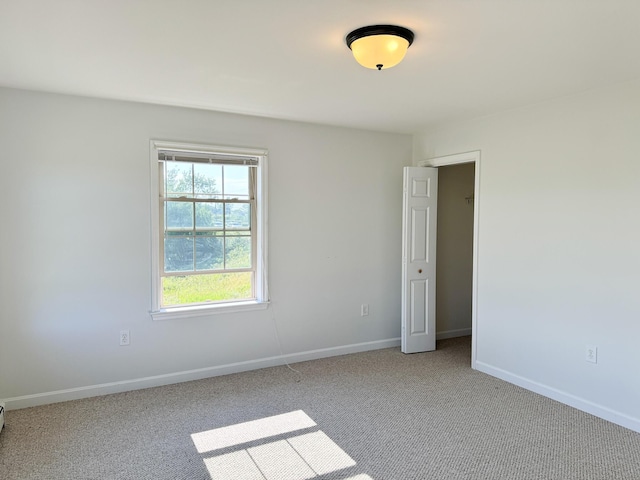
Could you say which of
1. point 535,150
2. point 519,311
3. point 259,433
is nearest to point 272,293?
point 259,433

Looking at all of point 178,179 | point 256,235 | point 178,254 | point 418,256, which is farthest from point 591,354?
point 178,179

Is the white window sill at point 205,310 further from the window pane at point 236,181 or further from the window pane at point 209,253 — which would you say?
the window pane at point 236,181

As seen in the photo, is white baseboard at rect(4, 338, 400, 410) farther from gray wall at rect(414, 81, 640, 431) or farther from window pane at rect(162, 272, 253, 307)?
gray wall at rect(414, 81, 640, 431)

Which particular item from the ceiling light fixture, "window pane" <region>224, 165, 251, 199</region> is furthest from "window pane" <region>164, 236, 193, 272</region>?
the ceiling light fixture

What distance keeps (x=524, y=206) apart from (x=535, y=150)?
0.48 m

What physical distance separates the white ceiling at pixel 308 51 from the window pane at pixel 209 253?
3.96 ft

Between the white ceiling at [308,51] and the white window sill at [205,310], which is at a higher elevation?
the white ceiling at [308,51]

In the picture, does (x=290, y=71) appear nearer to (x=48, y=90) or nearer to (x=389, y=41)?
(x=389, y=41)

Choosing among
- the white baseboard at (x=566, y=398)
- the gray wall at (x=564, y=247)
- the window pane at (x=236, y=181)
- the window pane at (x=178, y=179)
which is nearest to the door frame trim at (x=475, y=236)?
the gray wall at (x=564, y=247)

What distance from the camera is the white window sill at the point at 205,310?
382 centimetres

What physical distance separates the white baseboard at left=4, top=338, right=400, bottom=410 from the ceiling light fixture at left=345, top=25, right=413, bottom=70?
299 centimetres

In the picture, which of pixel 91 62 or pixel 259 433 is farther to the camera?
pixel 259 433

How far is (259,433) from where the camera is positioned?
2994 mm

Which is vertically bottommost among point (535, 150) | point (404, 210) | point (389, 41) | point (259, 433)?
point (259, 433)
